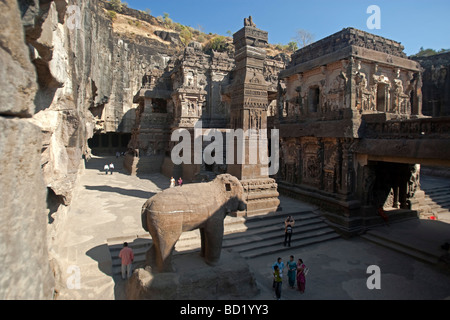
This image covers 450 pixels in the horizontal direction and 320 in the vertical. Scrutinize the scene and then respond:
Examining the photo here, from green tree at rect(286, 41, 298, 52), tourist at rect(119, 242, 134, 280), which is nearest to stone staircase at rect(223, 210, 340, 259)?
tourist at rect(119, 242, 134, 280)

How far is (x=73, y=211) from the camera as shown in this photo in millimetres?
9539

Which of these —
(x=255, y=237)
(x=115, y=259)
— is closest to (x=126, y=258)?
(x=115, y=259)

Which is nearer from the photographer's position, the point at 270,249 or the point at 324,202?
the point at 270,249

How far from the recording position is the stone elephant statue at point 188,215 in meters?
5.23

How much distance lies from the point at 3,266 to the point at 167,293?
11.7 feet

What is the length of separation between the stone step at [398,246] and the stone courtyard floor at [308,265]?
16 cm

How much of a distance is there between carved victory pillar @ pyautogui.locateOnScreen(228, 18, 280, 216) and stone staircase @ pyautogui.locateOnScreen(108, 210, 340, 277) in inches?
26.1

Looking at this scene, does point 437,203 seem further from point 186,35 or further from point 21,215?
point 186,35

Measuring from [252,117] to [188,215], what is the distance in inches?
230

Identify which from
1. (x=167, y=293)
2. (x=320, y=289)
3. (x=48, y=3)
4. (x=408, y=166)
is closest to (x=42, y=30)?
(x=48, y=3)

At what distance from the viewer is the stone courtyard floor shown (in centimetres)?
597

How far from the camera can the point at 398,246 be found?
9.46 meters

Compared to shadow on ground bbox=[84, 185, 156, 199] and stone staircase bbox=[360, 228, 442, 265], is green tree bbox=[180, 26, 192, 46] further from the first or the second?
stone staircase bbox=[360, 228, 442, 265]
